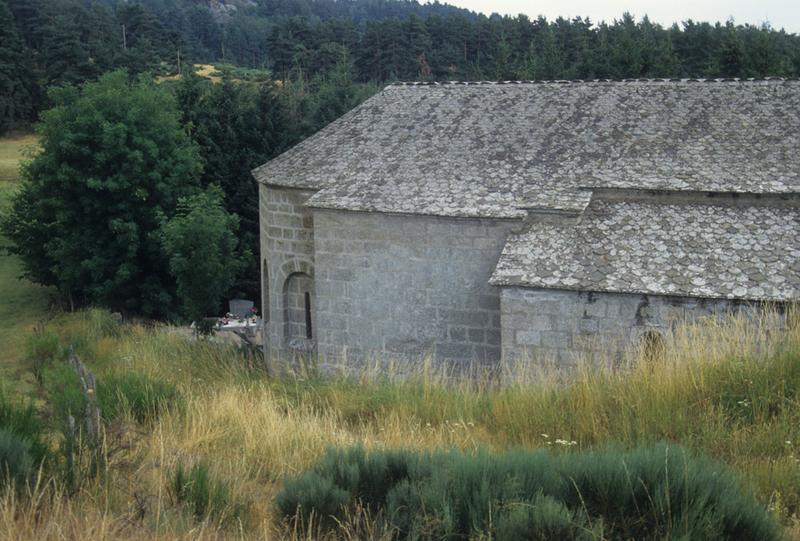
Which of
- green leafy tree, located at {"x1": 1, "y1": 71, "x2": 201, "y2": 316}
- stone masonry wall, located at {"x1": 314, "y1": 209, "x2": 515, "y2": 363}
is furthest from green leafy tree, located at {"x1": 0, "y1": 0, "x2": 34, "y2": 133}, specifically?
stone masonry wall, located at {"x1": 314, "y1": 209, "x2": 515, "y2": 363}

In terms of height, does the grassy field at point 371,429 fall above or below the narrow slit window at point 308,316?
above

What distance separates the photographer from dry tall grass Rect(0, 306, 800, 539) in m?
4.73

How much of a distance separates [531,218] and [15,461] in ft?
35.7

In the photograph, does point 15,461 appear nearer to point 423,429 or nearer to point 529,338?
point 423,429

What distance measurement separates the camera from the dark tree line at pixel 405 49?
39.9 meters

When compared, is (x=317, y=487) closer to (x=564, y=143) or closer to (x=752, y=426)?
(x=752, y=426)

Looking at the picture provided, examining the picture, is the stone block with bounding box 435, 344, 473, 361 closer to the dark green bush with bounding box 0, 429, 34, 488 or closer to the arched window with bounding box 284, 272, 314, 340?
the arched window with bounding box 284, 272, 314, 340

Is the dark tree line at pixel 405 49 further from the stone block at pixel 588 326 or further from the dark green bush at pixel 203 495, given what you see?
the dark green bush at pixel 203 495

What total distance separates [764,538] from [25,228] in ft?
106

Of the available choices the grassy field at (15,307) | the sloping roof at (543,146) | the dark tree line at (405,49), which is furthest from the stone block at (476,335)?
the dark tree line at (405,49)

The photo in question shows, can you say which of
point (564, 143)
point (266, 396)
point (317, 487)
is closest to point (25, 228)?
point (564, 143)

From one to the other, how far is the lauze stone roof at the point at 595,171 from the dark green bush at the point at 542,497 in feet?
27.3

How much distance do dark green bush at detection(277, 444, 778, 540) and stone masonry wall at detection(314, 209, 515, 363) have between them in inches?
394

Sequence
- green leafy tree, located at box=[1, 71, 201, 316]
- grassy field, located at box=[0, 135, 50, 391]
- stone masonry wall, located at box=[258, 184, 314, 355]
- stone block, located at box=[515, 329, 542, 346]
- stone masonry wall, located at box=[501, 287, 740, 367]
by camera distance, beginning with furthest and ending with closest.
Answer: green leafy tree, located at box=[1, 71, 201, 316] < grassy field, located at box=[0, 135, 50, 391] < stone masonry wall, located at box=[258, 184, 314, 355] < stone block, located at box=[515, 329, 542, 346] < stone masonry wall, located at box=[501, 287, 740, 367]
